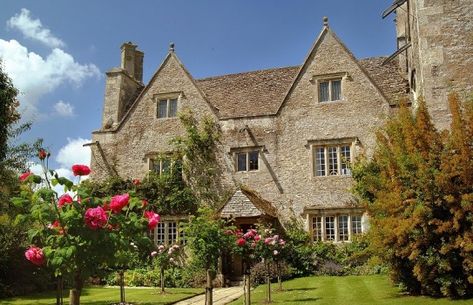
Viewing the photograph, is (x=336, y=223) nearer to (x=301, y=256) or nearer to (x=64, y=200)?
(x=301, y=256)

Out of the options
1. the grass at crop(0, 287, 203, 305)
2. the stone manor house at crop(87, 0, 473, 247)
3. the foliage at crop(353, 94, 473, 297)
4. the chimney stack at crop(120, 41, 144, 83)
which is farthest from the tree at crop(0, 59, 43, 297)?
the foliage at crop(353, 94, 473, 297)

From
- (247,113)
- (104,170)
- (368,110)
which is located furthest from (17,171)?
(368,110)

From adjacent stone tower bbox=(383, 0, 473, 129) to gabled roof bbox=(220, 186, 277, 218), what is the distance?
783 cm

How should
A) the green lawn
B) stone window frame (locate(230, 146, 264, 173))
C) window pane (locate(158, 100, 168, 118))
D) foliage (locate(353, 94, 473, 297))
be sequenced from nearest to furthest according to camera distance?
foliage (locate(353, 94, 473, 297)), the green lawn, stone window frame (locate(230, 146, 264, 173)), window pane (locate(158, 100, 168, 118))

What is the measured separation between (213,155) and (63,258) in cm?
1763

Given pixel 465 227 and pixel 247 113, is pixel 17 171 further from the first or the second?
pixel 465 227

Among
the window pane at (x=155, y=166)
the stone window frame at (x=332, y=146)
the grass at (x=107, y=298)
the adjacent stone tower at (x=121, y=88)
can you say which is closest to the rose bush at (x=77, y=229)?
the grass at (x=107, y=298)

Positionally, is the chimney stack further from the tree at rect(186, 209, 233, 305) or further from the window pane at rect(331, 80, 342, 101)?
the tree at rect(186, 209, 233, 305)

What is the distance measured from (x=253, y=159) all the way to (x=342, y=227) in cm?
498

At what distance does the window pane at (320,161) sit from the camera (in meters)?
21.2

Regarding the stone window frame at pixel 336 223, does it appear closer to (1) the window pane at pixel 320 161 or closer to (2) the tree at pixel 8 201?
(1) the window pane at pixel 320 161

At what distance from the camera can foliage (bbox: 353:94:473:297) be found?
1085cm

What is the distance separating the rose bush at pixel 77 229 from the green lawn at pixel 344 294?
24.2ft

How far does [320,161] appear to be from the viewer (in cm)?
2133
